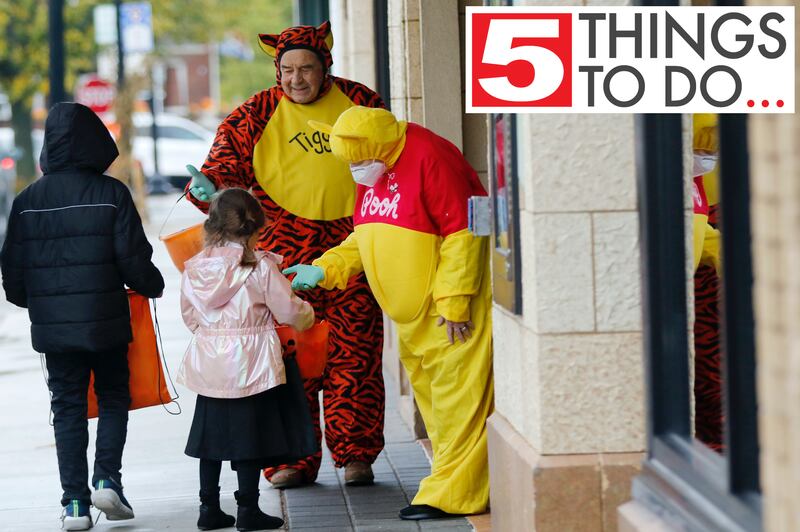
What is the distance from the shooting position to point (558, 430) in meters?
4.28

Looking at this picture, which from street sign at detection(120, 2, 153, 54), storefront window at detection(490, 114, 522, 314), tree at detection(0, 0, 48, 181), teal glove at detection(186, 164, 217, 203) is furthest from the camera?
tree at detection(0, 0, 48, 181)

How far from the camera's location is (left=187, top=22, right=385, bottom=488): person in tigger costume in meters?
6.12

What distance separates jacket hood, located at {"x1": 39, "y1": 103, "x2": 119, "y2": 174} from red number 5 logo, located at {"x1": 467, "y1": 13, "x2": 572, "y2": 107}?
223 cm

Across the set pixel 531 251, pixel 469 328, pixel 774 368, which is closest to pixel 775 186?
pixel 774 368

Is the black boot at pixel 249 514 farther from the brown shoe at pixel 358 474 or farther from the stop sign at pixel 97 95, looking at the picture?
the stop sign at pixel 97 95

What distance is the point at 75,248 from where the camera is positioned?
557 cm

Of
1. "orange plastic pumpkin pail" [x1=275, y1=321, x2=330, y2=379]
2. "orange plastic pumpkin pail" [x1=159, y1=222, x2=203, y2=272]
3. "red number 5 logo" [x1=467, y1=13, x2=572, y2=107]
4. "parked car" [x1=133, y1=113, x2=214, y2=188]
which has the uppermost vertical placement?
"parked car" [x1=133, y1=113, x2=214, y2=188]

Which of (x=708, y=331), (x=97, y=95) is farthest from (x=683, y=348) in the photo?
(x=97, y=95)

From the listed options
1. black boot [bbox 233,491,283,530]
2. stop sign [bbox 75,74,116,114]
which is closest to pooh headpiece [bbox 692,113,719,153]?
black boot [bbox 233,491,283,530]

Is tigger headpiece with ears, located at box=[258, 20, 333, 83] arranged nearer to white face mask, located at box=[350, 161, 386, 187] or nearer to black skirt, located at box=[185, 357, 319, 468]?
white face mask, located at box=[350, 161, 386, 187]

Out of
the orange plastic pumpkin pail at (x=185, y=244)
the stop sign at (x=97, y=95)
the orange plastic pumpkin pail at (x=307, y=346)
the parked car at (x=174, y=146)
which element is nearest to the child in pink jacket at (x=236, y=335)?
the orange plastic pumpkin pail at (x=307, y=346)

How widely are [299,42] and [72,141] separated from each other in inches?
43.7

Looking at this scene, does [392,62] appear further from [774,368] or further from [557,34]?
[774,368]

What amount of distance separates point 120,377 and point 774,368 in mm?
3790
